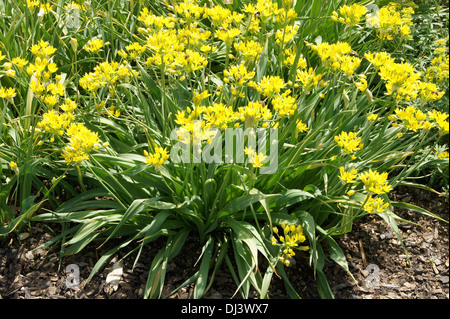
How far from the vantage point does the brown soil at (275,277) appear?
2.37 meters

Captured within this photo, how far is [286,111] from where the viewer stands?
2074mm

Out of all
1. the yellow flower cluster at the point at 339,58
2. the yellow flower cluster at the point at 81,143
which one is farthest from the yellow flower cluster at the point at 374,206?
the yellow flower cluster at the point at 81,143

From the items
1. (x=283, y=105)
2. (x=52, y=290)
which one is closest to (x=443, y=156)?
(x=283, y=105)

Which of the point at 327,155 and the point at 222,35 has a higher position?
the point at 222,35

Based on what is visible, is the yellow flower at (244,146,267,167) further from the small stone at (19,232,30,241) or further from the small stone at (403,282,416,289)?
the small stone at (19,232,30,241)

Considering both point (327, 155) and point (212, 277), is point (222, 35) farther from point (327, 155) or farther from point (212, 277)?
point (212, 277)

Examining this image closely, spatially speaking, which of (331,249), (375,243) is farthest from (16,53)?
(375,243)

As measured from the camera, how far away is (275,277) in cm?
247

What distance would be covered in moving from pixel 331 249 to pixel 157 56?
4.50 feet

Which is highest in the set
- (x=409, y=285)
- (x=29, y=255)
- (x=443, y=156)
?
(x=443, y=156)

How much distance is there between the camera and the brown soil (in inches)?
93.4
